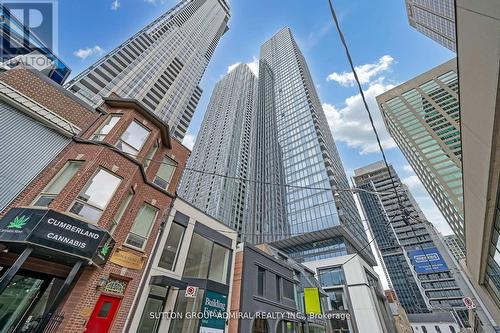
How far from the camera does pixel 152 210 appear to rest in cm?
1058

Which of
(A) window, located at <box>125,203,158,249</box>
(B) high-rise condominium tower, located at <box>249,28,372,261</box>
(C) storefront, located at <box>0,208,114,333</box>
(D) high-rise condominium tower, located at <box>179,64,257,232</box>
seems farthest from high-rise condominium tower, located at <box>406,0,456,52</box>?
(C) storefront, located at <box>0,208,114,333</box>

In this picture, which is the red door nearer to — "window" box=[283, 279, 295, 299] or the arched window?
the arched window

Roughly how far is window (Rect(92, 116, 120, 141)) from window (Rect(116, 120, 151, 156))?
0.73 m

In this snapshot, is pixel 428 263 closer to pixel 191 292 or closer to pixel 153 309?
pixel 191 292

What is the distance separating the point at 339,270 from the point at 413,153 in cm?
5369

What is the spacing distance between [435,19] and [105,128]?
92.8m

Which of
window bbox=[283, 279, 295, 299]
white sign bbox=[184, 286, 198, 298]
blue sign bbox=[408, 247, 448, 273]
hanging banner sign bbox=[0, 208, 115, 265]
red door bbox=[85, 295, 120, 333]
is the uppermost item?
blue sign bbox=[408, 247, 448, 273]

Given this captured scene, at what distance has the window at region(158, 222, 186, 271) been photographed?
10.0 metres

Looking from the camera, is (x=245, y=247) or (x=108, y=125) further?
(x=245, y=247)

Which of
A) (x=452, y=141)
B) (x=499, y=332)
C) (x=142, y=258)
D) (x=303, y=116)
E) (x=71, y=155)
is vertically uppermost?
(x=303, y=116)

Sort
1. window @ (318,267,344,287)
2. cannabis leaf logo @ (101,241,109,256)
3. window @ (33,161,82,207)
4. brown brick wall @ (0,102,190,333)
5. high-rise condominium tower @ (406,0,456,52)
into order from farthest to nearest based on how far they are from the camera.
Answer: high-rise condominium tower @ (406,0,456,52), window @ (318,267,344,287), cannabis leaf logo @ (101,241,109,256), window @ (33,161,82,207), brown brick wall @ (0,102,190,333)

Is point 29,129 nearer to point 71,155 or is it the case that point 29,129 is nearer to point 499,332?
point 71,155

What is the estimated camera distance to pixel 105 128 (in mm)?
9938

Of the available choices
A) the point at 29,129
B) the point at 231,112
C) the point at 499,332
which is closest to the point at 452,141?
the point at 499,332
